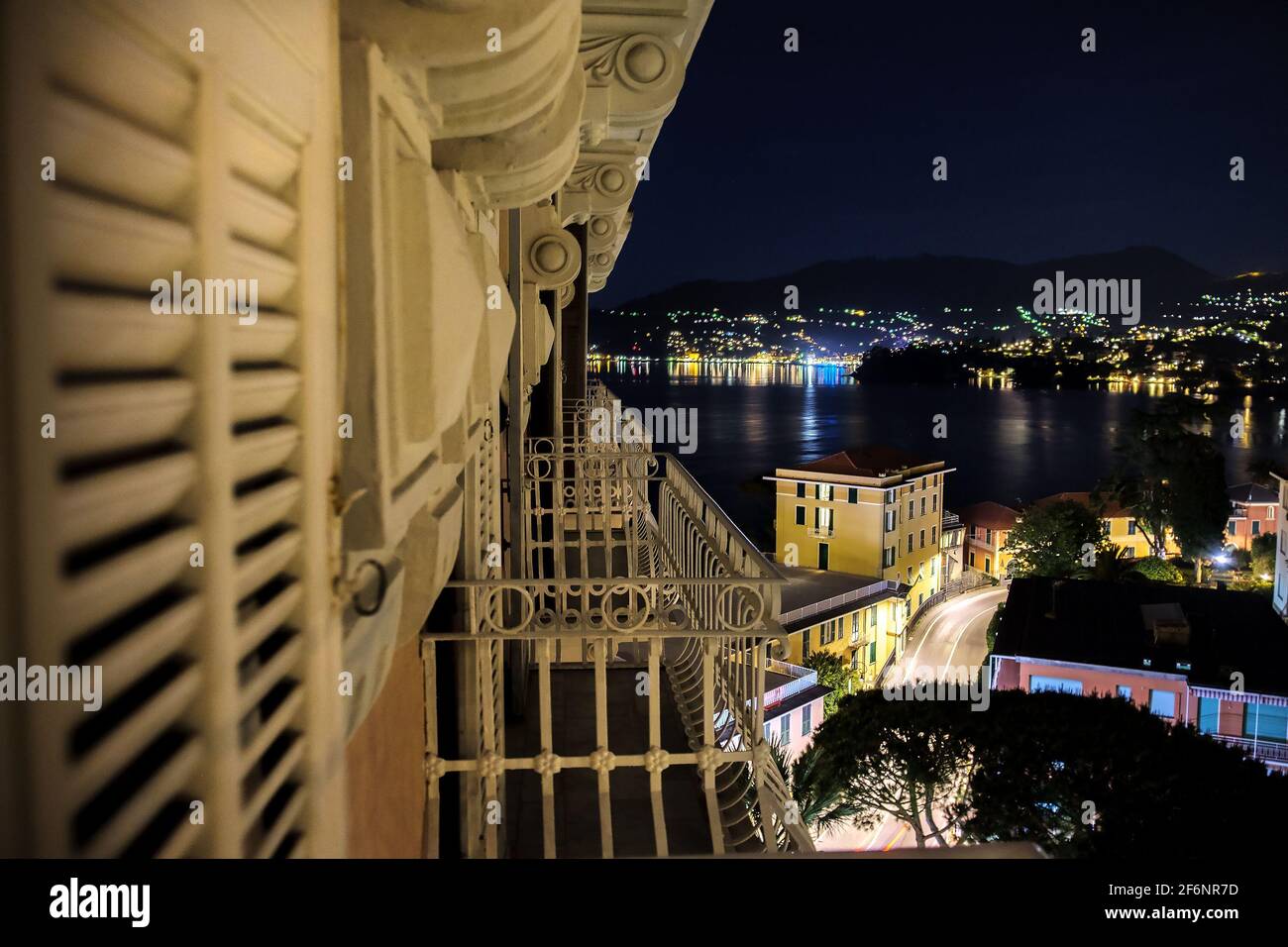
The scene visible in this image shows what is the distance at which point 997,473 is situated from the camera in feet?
260

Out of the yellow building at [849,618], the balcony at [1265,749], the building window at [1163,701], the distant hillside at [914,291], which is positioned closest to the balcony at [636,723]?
the building window at [1163,701]

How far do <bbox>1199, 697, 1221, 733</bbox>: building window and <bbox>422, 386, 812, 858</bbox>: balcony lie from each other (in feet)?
78.4

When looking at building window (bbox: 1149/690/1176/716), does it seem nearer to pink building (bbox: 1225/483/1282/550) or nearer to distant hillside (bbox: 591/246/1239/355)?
pink building (bbox: 1225/483/1282/550)

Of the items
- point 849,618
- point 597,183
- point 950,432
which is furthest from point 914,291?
point 597,183

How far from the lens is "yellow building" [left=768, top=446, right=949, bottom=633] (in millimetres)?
44969

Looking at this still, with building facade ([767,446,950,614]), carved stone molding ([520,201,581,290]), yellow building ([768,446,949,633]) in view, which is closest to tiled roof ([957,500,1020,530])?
building facade ([767,446,950,614])

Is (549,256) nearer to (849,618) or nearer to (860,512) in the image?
(849,618)

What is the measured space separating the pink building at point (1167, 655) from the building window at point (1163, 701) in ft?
0.09

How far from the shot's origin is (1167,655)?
23.3m

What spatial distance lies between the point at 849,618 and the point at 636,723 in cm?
3538

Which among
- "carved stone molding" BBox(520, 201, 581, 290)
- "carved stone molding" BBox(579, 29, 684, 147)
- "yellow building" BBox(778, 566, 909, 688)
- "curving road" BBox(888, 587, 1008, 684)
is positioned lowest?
"curving road" BBox(888, 587, 1008, 684)

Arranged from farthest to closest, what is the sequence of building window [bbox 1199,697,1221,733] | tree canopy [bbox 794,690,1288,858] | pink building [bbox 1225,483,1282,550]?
pink building [bbox 1225,483,1282,550]
building window [bbox 1199,697,1221,733]
tree canopy [bbox 794,690,1288,858]
